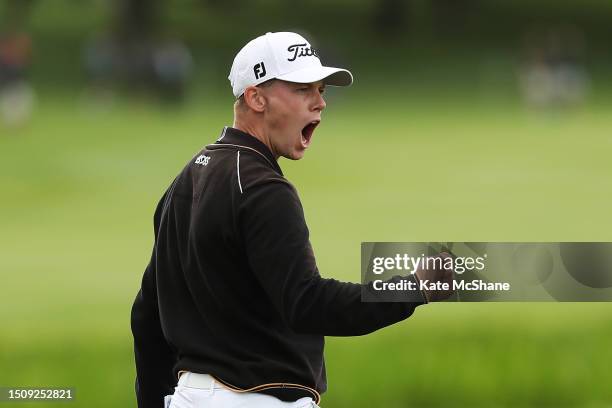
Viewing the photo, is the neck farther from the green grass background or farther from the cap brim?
the green grass background

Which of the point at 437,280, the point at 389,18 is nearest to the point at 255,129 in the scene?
the point at 437,280

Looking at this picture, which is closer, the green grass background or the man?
the man

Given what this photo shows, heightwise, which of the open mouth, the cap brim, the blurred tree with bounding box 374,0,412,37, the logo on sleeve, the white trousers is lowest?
the white trousers

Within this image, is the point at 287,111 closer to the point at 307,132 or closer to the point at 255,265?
the point at 307,132

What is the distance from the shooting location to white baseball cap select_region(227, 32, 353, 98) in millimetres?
4711

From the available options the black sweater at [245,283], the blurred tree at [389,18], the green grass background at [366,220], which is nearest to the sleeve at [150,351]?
the black sweater at [245,283]

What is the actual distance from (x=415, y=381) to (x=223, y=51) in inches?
1771

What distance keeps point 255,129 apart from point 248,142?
89 millimetres

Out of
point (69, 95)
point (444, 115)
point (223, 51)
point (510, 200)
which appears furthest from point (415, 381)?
point (223, 51)

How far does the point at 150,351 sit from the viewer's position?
5238 mm

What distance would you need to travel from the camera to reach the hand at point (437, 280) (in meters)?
4.31

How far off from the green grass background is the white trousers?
596 centimetres

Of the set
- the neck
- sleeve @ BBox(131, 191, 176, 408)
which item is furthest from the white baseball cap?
sleeve @ BBox(131, 191, 176, 408)

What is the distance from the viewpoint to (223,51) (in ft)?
182
